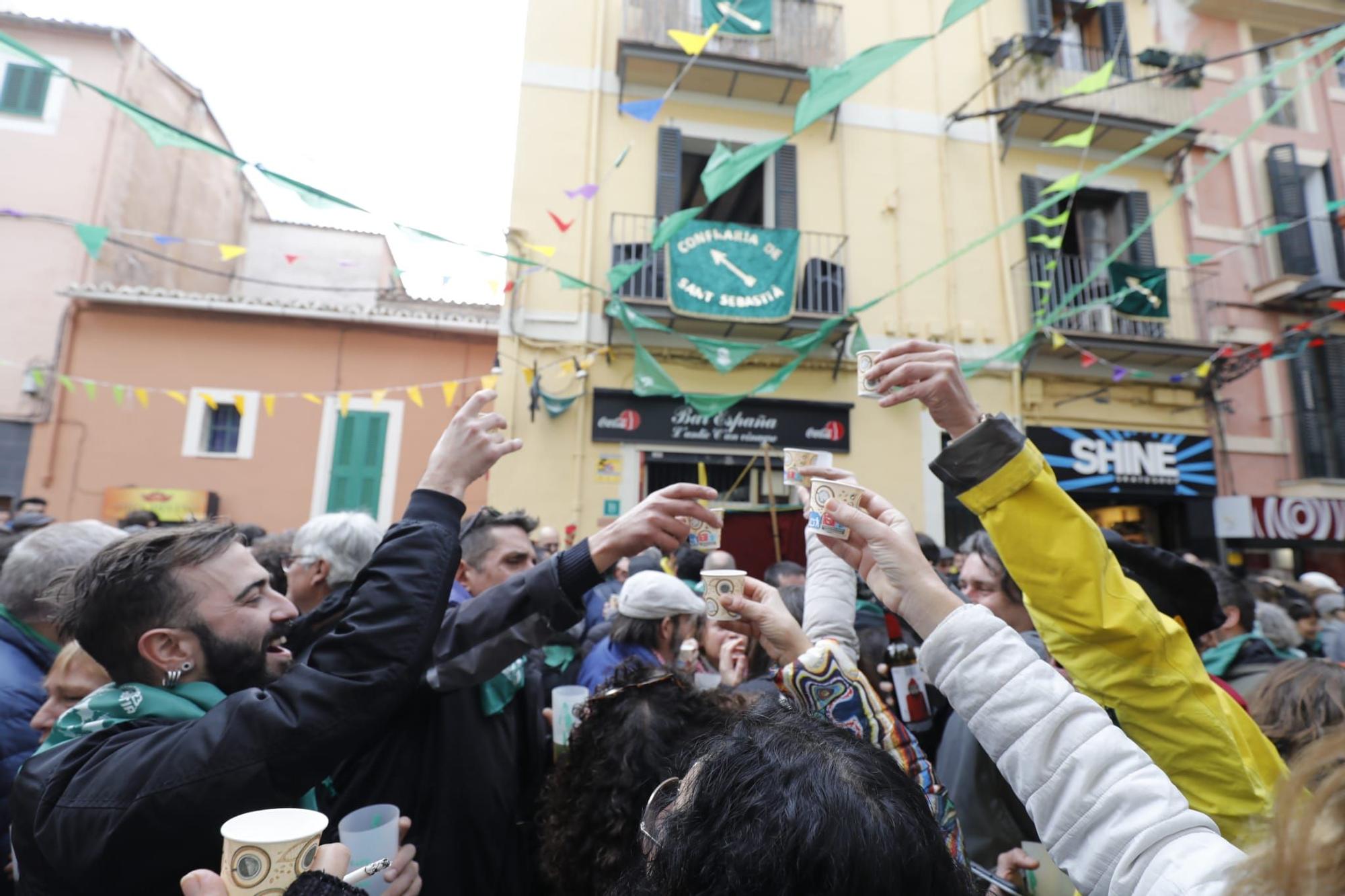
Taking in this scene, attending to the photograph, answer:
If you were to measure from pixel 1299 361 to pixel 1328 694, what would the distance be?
39.0ft

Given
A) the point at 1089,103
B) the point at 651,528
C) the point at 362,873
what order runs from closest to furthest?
the point at 362,873 < the point at 651,528 < the point at 1089,103

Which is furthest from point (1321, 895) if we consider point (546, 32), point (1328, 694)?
point (546, 32)

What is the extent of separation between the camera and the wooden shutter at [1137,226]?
1036 cm

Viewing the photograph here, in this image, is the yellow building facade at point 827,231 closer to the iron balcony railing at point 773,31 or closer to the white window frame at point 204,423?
the iron balcony railing at point 773,31

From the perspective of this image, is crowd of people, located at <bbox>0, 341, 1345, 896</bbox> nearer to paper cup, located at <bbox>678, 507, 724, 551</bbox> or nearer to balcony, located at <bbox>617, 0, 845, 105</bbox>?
paper cup, located at <bbox>678, 507, 724, 551</bbox>

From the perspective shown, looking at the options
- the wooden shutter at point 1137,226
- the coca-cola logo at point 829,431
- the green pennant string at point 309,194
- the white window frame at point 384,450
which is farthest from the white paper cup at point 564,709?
the wooden shutter at point 1137,226

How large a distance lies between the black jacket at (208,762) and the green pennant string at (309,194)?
2819 millimetres

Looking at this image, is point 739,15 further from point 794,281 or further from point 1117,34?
point 1117,34

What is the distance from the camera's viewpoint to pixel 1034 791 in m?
1.12

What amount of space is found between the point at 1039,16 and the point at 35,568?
13694 mm

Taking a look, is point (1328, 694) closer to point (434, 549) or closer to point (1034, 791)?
point (1034, 791)

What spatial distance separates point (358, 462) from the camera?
10047 millimetres

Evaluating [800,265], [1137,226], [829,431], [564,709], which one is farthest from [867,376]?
[1137,226]

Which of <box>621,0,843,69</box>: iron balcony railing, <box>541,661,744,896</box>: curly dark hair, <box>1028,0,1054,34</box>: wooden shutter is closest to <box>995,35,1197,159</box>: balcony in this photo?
<box>1028,0,1054,34</box>: wooden shutter
